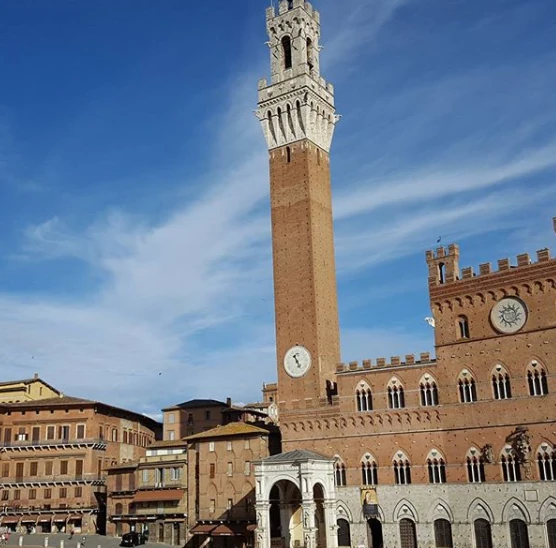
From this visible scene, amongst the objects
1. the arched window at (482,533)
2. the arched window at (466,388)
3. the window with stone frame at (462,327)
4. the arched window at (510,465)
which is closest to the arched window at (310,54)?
the window with stone frame at (462,327)

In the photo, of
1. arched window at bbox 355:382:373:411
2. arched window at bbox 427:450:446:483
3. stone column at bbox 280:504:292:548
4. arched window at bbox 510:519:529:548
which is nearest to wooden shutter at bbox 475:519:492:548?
arched window at bbox 510:519:529:548

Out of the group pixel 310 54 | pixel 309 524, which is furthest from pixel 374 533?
pixel 310 54

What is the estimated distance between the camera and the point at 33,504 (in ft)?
205

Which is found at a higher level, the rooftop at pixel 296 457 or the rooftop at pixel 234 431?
the rooftop at pixel 234 431

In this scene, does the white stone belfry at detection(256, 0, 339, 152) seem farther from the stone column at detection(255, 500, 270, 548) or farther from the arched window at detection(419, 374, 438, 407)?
the stone column at detection(255, 500, 270, 548)

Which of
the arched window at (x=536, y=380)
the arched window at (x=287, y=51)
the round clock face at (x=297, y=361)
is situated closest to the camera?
the arched window at (x=536, y=380)

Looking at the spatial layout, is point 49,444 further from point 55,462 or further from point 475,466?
point 475,466

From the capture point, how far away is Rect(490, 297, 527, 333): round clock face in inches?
1695

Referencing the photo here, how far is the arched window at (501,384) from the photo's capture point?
140ft

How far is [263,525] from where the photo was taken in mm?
44531

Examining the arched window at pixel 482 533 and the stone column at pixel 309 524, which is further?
the stone column at pixel 309 524

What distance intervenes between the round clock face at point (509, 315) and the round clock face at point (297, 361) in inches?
509

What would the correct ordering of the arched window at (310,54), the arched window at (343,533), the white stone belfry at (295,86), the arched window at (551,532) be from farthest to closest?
the arched window at (310,54)
the white stone belfry at (295,86)
the arched window at (343,533)
the arched window at (551,532)

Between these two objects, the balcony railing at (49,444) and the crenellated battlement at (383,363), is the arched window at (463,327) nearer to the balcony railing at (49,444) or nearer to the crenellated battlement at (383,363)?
the crenellated battlement at (383,363)
